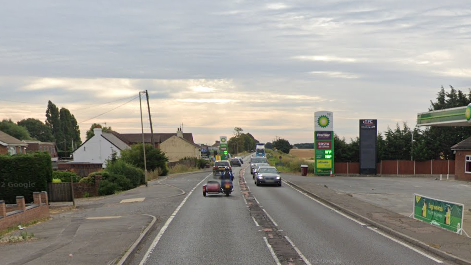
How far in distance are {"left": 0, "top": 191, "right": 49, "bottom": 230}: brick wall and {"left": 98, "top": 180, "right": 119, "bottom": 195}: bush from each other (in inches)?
452

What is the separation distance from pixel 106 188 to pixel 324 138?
28.1 metres

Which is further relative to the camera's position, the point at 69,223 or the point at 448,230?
the point at 69,223

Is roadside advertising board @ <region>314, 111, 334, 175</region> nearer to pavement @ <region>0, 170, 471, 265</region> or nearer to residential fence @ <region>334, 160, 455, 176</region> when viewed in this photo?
residential fence @ <region>334, 160, 455, 176</region>

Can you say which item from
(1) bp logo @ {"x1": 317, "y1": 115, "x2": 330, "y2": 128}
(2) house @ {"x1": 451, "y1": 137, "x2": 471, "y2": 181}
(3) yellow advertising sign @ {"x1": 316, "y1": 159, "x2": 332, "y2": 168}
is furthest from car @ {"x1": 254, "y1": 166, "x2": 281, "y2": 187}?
(2) house @ {"x1": 451, "y1": 137, "x2": 471, "y2": 181}

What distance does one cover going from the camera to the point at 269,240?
43.2 ft

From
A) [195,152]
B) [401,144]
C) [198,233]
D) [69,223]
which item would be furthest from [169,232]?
[195,152]

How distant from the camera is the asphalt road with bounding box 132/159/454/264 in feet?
35.4

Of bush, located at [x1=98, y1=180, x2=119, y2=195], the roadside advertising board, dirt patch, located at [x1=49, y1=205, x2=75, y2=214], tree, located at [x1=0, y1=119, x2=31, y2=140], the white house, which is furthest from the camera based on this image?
tree, located at [x1=0, y1=119, x2=31, y2=140]

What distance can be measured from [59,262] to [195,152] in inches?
3678

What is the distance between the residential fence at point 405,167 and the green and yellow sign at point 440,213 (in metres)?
40.8

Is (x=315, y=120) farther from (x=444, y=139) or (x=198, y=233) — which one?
(x=198, y=233)

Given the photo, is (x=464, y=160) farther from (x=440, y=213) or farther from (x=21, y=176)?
(x=21, y=176)

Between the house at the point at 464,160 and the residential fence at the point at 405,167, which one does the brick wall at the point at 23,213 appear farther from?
the residential fence at the point at 405,167

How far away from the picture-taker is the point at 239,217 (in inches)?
717
